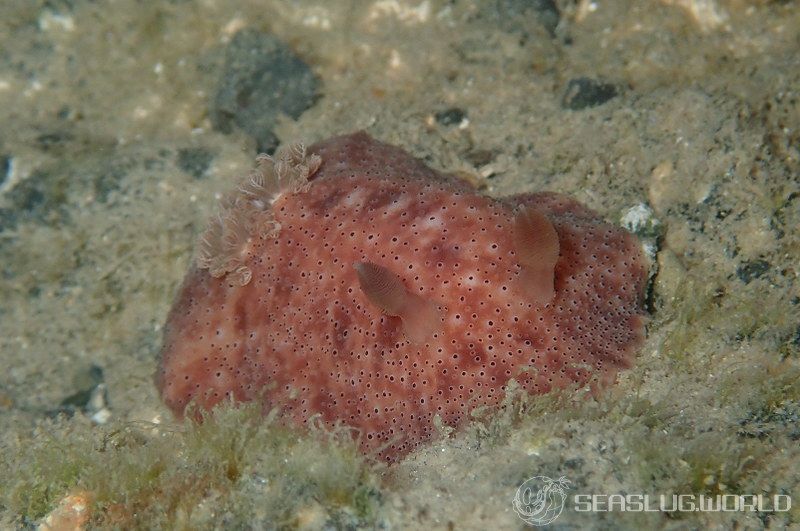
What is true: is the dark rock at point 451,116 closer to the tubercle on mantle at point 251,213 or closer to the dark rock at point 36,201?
the tubercle on mantle at point 251,213

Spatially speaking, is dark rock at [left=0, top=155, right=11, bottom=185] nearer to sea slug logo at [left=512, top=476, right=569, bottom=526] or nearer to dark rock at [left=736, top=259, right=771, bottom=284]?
sea slug logo at [left=512, top=476, right=569, bottom=526]

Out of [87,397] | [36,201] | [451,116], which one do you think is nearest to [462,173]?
[451,116]

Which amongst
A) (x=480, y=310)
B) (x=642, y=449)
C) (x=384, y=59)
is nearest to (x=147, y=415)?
(x=480, y=310)

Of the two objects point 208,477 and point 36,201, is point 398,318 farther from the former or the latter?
point 36,201

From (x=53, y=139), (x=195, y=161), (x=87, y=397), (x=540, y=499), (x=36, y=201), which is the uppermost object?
(x=540, y=499)

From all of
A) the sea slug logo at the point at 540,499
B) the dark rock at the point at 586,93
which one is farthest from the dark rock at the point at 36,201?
Result: the sea slug logo at the point at 540,499
